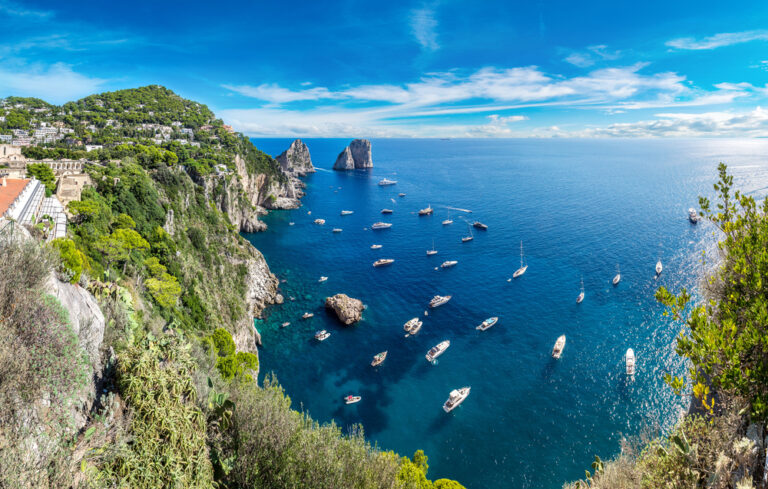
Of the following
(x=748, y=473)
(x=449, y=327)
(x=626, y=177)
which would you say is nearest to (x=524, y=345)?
(x=449, y=327)

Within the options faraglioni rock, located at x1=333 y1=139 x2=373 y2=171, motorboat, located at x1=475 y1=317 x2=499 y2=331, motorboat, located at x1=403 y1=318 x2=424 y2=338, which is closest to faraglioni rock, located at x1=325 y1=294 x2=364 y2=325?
motorboat, located at x1=403 y1=318 x2=424 y2=338

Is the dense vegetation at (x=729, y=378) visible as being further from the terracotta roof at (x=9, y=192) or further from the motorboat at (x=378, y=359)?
the terracotta roof at (x=9, y=192)

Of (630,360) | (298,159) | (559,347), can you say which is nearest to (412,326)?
(559,347)

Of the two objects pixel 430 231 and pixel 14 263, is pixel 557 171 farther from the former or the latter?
pixel 14 263

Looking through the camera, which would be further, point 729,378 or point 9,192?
point 9,192

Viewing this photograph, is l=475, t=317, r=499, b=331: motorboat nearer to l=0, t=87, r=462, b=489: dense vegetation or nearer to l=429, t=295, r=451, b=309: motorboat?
l=429, t=295, r=451, b=309: motorboat

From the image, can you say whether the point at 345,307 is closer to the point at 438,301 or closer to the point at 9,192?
the point at 438,301

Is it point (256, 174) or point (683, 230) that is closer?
point (683, 230)

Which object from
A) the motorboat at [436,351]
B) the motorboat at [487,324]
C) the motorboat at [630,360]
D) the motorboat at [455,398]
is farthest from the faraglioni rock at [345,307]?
the motorboat at [630,360]
